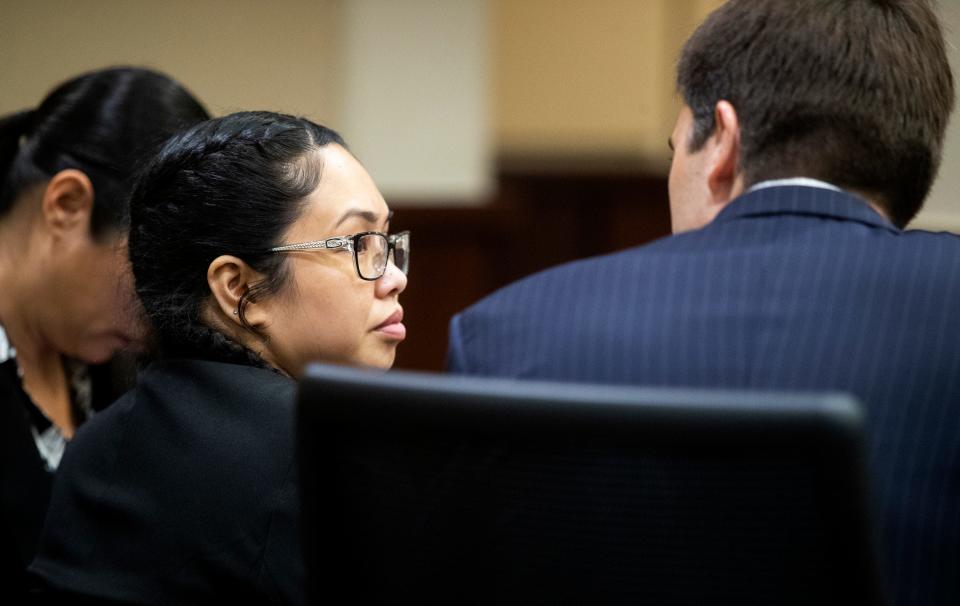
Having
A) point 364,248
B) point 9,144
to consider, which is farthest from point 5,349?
point 364,248

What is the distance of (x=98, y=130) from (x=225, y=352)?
630 mm

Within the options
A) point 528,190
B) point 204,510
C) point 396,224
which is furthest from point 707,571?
point 528,190

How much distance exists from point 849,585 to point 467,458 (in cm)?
23

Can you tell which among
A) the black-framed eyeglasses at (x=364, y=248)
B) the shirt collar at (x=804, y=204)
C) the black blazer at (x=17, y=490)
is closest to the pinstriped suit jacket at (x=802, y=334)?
the shirt collar at (x=804, y=204)

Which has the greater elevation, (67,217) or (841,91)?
(841,91)

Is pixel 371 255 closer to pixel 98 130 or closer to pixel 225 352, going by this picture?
pixel 225 352

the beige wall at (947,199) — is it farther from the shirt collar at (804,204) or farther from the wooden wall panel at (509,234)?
the shirt collar at (804,204)

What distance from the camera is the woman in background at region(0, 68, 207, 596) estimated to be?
5.82 feet

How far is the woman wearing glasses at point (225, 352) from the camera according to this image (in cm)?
114

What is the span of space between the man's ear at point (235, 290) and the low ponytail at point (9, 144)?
635 millimetres

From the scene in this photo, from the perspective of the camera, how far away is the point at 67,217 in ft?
5.83

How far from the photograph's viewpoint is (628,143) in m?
4.93

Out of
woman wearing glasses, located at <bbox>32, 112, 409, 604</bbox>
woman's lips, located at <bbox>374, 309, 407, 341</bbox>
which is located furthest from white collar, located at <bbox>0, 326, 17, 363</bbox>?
woman's lips, located at <bbox>374, 309, 407, 341</bbox>

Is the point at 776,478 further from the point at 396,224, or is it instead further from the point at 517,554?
the point at 396,224
